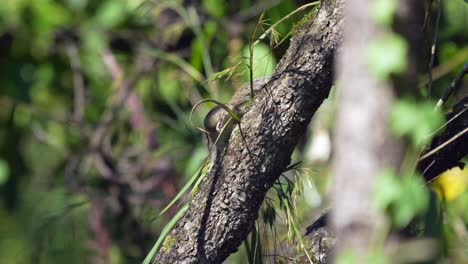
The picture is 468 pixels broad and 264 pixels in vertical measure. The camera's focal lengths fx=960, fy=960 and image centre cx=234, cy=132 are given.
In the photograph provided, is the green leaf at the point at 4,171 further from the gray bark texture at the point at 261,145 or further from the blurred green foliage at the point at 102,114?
the gray bark texture at the point at 261,145

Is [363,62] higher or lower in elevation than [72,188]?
lower

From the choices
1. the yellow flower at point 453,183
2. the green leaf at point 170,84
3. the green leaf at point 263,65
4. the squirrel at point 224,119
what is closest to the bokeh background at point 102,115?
the green leaf at point 170,84

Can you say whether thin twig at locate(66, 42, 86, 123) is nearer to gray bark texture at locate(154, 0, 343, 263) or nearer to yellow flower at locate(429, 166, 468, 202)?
yellow flower at locate(429, 166, 468, 202)

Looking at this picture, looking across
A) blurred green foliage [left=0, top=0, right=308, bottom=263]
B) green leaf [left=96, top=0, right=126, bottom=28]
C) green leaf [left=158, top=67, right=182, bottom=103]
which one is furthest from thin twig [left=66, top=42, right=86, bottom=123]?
green leaf [left=158, top=67, right=182, bottom=103]

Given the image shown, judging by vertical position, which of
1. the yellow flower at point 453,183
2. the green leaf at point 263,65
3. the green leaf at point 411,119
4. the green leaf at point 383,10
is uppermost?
the green leaf at point 263,65

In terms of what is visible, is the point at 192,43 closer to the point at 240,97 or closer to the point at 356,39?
the point at 240,97

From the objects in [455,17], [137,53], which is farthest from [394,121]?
[137,53]
